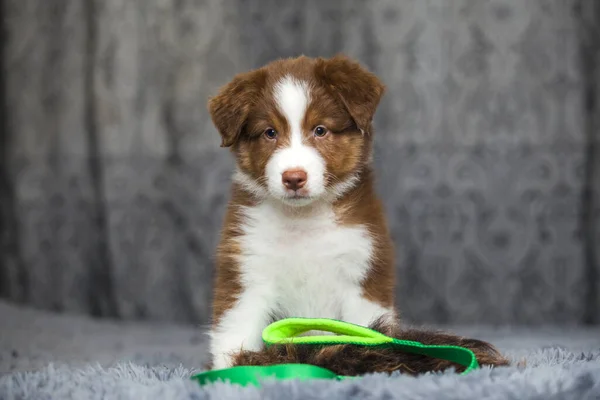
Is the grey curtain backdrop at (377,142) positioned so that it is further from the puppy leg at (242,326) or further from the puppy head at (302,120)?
the puppy leg at (242,326)

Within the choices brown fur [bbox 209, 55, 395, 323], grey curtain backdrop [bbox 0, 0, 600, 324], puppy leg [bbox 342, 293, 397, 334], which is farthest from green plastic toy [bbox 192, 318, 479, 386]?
grey curtain backdrop [bbox 0, 0, 600, 324]

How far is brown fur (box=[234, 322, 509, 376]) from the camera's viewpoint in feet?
7.14

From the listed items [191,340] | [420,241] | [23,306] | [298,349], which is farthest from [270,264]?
[23,306]

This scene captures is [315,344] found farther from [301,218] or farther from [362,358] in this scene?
[301,218]

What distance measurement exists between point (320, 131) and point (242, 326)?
755 mm

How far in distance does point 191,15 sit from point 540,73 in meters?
2.35

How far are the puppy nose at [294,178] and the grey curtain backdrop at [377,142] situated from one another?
7.83 ft

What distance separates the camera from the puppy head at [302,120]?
105 inches

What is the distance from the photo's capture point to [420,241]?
486 cm

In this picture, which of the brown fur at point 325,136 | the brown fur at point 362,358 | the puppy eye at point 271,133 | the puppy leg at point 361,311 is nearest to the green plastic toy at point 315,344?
the brown fur at point 362,358

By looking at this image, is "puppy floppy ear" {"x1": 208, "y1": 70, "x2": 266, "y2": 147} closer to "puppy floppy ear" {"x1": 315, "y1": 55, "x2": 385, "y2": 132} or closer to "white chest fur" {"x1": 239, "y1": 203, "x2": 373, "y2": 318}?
"puppy floppy ear" {"x1": 315, "y1": 55, "x2": 385, "y2": 132}

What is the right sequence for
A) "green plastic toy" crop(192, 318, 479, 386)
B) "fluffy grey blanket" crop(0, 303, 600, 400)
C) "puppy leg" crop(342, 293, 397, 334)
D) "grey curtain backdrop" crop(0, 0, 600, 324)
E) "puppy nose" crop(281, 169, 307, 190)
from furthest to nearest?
"grey curtain backdrop" crop(0, 0, 600, 324), "puppy leg" crop(342, 293, 397, 334), "puppy nose" crop(281, 169, 307, 190), "green plastic toy" crop(192, 318, 479, 386), "fluffy grey blanket" crop(0, 303, 600, 400)

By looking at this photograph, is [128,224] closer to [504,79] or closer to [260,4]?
[260,4]

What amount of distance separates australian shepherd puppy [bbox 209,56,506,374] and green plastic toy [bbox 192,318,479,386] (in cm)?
26
